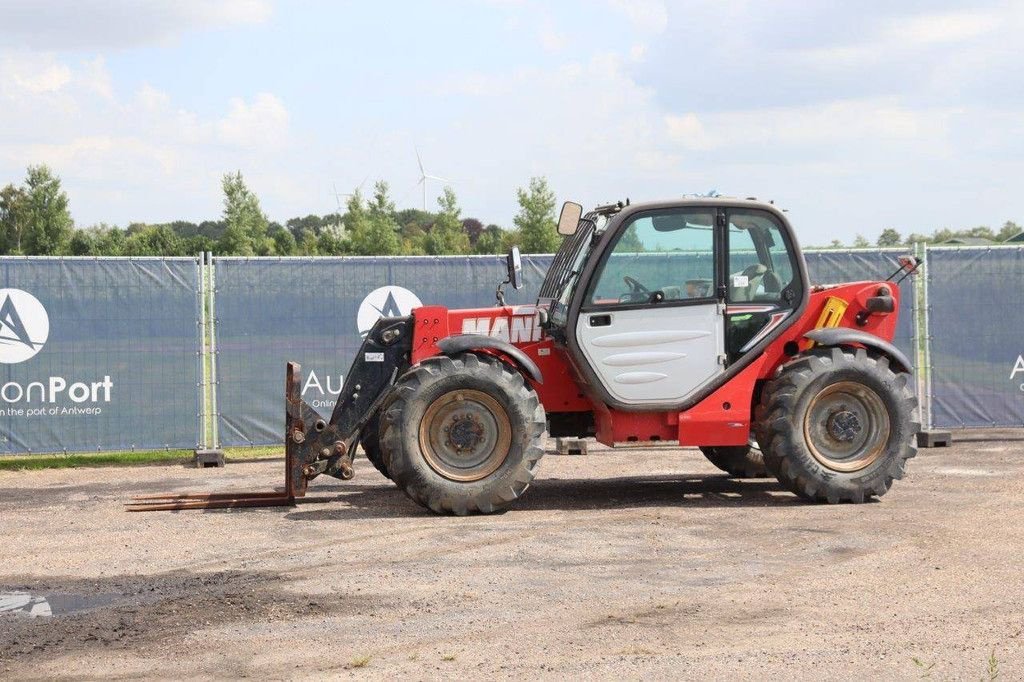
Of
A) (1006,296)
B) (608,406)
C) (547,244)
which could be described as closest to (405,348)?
(608,406)

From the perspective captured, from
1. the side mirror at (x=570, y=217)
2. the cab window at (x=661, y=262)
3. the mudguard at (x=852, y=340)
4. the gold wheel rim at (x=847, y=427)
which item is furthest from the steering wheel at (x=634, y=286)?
the gold wheel rim at (x=847, y=427)

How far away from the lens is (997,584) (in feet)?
25.6

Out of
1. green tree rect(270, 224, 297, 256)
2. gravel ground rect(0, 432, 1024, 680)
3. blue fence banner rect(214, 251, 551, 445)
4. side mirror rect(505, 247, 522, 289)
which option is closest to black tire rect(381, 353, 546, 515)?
gravel ground rect(0, 432, 1024, 680)

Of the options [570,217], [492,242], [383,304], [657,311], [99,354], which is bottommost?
[99,354]

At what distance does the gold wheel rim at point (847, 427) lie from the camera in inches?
436

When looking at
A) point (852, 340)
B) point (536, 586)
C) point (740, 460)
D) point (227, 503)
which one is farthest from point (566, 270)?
point (536, 586)

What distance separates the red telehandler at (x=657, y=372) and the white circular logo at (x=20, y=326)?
187 inches

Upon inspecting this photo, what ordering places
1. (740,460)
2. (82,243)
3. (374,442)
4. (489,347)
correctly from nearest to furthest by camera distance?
(489,347)
(374,442)
(740,460)
(82,243)

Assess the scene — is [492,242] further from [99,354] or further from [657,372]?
[657,372]

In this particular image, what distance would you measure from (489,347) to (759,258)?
2445 millimetres

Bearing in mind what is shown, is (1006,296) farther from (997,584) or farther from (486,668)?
(486,668)

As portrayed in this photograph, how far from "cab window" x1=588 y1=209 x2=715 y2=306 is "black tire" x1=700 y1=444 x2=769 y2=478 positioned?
7.44 feet

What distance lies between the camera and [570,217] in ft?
37.8

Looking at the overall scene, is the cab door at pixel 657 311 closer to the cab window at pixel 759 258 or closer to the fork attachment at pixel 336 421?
the cab window at pixel 759 258
